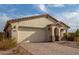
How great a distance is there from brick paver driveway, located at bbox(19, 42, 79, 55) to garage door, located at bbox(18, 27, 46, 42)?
0.10 metres

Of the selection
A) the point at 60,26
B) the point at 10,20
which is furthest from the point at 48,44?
the point at 10,20

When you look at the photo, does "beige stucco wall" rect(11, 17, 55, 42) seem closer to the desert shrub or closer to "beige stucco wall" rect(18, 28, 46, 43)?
"beige stucco wall" rect(18, 28, 46, 43)

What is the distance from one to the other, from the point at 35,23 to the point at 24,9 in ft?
1.08

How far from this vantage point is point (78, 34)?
6316 mm

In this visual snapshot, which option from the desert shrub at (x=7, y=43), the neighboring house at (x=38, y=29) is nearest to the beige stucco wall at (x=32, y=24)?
the neighboring house at (x=38, y=29)

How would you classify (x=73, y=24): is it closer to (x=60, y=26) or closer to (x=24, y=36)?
(x=60, y=26)

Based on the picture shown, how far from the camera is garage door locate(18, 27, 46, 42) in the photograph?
6.34 meters

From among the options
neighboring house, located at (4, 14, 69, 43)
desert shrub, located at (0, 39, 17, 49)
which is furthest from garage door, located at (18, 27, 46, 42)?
desert shrub, located at (0, 39, 17, 49)

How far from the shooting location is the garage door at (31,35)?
6.34 m

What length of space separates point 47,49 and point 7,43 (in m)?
0.72

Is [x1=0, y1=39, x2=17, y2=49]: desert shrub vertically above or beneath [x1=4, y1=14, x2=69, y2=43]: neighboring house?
beneath

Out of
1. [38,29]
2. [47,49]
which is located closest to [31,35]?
[38,29]

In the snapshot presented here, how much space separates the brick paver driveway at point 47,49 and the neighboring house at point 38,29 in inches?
3.9

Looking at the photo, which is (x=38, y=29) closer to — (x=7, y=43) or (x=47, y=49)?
(x=47, y=49)
